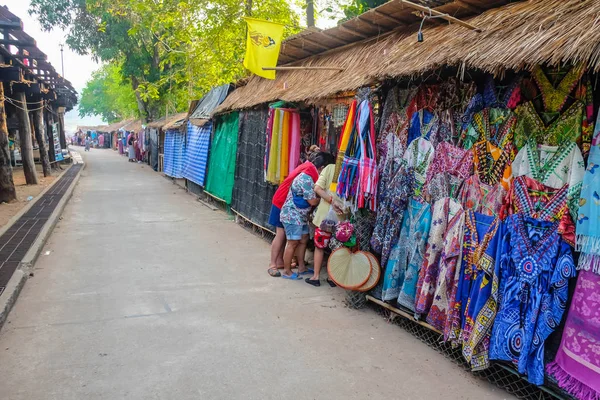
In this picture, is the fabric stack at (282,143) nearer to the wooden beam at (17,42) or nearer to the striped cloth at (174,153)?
the wooden beam at (17,42)

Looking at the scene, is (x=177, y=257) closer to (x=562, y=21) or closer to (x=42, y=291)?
(x=42, y=291)

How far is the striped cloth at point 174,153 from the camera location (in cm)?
1705

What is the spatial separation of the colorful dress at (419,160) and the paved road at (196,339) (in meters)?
1.48

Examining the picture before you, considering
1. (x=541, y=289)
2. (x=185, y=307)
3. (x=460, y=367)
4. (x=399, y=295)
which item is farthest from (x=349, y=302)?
(x=541, y=289)

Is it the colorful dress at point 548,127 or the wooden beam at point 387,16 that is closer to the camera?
the colorful dress at point 548,127

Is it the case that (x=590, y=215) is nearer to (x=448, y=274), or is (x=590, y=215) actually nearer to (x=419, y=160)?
(x=448, y=274)

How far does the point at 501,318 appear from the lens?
3291 millimetres

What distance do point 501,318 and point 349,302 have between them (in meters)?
1.98

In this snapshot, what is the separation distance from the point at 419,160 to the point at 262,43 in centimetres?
314

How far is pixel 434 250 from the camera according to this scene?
13.0ft

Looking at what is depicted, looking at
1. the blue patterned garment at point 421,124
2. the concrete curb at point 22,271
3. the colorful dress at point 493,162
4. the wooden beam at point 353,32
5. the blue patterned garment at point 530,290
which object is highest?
the wooden beam at point 353,32

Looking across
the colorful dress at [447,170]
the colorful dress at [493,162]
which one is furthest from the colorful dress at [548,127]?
the colorful dress at [447,170]

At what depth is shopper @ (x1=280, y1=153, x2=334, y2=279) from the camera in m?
5.63

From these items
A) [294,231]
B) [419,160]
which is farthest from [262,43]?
[419,160]
